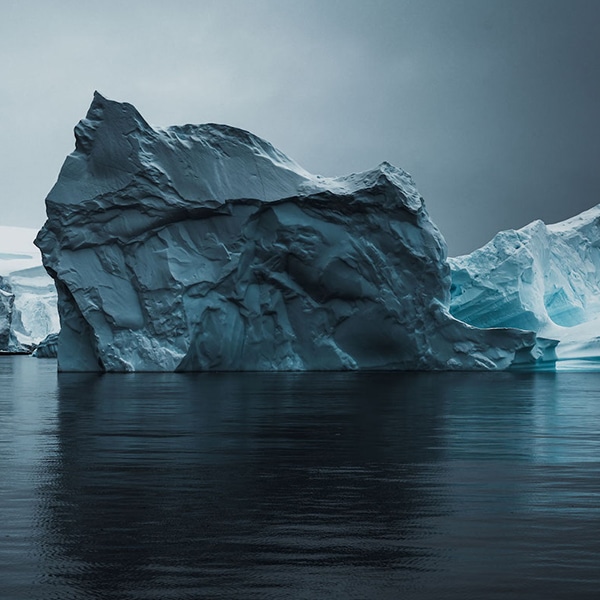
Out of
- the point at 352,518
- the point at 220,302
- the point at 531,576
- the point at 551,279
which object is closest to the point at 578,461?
the point at 352,518

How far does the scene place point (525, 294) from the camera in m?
41.3

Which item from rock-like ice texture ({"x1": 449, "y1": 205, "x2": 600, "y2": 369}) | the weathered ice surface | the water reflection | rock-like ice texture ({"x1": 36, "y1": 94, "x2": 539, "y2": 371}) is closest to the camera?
the water reflection

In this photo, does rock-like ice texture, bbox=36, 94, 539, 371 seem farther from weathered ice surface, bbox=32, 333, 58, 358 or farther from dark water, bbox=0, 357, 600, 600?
weathered ice surface, bbox=32, 333, 58, 358

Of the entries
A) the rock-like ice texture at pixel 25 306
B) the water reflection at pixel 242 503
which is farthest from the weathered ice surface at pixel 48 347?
the water reflection at pixel 242 503

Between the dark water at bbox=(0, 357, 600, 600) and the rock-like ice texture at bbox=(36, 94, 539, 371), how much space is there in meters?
17.7

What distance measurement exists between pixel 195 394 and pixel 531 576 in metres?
14.7

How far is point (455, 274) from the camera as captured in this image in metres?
41.7

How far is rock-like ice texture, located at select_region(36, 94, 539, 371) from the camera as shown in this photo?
29438 millimetres

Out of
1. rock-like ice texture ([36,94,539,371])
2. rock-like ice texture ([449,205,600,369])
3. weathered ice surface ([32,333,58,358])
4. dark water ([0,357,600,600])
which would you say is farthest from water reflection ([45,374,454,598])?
weathered ice surface ([32,333,58,358])

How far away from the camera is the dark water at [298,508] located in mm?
3816

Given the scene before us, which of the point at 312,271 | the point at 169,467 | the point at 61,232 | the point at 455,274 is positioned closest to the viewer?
the point at 169,467

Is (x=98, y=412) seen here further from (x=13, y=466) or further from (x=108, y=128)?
(x=108, y=128)

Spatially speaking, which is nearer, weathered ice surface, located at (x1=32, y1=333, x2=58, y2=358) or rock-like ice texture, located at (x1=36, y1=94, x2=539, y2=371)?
rock-like ice texture, located at (x1=36, y1=94, x2=539, y2=371)

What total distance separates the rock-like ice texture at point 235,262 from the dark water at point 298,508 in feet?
58.0
